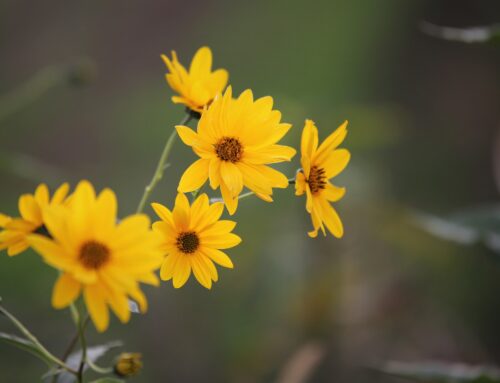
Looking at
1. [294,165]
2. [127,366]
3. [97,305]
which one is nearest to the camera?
[97,305]

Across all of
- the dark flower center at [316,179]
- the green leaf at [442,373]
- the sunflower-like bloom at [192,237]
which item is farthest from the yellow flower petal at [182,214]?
the green leaf at [442,373]

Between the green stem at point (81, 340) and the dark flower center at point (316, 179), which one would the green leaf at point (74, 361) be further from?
the dark flower center at point (316, 179)

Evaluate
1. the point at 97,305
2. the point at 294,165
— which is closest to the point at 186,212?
the point at 97,305

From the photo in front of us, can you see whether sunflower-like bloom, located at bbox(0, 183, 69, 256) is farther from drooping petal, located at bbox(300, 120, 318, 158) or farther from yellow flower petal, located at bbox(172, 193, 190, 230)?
drooping petal, located at bbox(300, 120, 318, 158)

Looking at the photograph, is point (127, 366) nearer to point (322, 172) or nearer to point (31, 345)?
point (31, 345)

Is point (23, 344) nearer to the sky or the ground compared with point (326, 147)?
nearer to the ground

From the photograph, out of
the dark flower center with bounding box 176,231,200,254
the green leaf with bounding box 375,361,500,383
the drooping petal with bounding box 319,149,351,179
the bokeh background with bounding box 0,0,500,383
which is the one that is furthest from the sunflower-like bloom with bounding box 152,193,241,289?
the bokeh background with bounding box 0,0,500,383

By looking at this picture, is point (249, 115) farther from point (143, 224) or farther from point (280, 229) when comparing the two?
point (280, 229)
